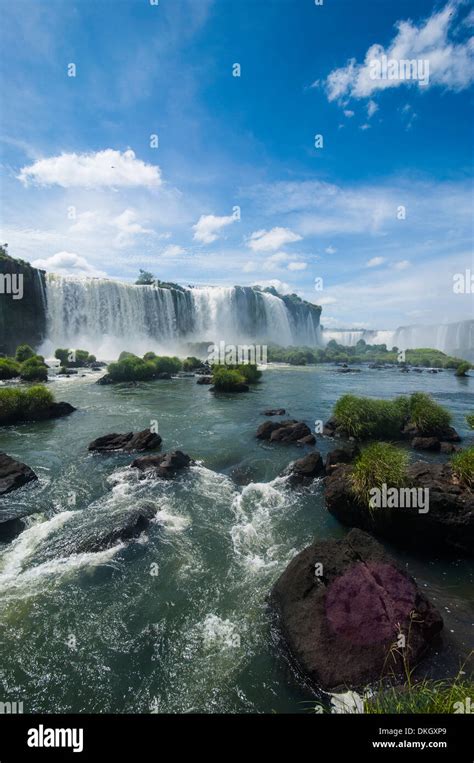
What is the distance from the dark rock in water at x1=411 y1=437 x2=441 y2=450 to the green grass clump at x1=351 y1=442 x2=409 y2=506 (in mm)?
8205

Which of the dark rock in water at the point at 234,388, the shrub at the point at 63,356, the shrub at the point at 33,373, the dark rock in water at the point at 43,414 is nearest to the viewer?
the dark rock in water at the point at 43,414

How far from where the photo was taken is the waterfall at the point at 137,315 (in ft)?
239

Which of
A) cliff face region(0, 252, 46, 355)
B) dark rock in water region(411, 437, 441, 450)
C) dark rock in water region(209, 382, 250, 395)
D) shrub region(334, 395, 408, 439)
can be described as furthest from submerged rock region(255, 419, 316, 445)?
cliff face region(0, 252, 46, 355)

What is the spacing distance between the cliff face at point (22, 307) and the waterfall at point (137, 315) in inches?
79.2

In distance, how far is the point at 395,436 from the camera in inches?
874

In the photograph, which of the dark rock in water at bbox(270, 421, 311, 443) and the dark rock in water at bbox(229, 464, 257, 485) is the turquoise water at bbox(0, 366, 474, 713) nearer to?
the dark rock in water at bbox(229, 464, 257, 485)

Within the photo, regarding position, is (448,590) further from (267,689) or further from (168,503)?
(168,503)

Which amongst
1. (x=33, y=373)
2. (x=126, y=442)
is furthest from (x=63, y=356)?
(x=126, y=442)

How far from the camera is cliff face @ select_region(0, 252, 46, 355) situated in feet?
232

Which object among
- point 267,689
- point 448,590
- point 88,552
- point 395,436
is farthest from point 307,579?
point 395,436

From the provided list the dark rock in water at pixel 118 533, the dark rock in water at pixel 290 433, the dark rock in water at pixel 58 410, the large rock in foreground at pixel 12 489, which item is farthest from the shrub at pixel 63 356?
the dark rock in water at pixel 118 533

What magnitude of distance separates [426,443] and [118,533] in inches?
678

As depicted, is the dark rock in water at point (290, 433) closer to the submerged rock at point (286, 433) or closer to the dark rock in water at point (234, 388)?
the submerged rock at point (286, 433)

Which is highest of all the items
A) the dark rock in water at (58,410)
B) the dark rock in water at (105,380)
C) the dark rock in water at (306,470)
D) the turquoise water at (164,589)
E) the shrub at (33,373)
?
the shrub at (33,373)
